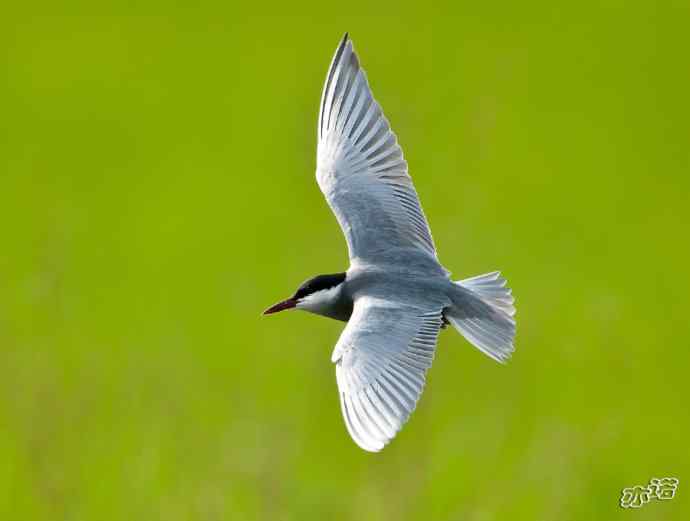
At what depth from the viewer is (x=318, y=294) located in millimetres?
6762

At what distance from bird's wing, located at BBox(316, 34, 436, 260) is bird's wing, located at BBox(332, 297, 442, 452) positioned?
2.38ft

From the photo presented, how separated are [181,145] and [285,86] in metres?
1.65

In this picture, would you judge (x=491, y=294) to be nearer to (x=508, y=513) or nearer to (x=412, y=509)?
(x=412, y=509)

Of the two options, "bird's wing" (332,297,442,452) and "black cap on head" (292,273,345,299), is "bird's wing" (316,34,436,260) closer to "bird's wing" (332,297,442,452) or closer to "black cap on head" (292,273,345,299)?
"black cap on head" (292,273,345,299)

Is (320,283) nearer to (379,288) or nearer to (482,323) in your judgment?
(379,288)

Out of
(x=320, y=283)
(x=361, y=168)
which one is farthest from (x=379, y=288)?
(x=361, y=168)

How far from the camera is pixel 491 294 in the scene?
264 inches

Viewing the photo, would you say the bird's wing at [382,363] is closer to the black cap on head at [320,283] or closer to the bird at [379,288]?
the bird at [379,288]

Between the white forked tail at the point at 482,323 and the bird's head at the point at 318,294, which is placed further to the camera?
the bird's head at the point at 318,294

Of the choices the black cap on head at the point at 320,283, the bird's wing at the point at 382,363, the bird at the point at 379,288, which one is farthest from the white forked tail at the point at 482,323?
the black cap on head at the point at 320,283

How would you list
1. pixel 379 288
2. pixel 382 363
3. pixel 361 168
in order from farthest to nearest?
1. pixel 361 168
2. pixel 379 288
3. pixel 382 363

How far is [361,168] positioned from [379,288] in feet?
3.22

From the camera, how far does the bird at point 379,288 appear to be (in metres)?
5.85

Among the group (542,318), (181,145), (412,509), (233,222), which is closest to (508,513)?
(412,509)
